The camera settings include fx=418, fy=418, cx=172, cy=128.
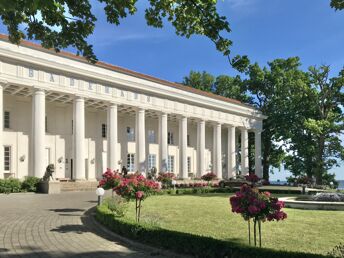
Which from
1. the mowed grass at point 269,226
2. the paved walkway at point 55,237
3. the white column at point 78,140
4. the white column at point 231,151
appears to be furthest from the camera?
the white column at point 231,151

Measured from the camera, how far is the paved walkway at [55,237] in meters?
10.2

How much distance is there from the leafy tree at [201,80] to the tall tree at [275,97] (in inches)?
452

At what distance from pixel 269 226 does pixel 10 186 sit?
64.2 feet

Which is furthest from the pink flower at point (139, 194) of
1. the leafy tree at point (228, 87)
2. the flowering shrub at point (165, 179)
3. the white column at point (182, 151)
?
the leafy tree at point (228, 87)

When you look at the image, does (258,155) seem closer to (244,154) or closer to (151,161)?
(244,154)

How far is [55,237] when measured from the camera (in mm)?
11992

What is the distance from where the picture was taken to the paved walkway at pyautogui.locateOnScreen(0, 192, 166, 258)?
10.2 m

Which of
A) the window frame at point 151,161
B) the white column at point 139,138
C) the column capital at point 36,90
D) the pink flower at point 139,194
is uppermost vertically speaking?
the column capital at point 36,90

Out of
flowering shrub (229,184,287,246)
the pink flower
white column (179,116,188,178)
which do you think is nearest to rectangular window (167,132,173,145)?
white column (179,116,188,178)

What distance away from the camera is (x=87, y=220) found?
15.7m

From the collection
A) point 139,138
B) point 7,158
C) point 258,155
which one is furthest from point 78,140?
point 258,155

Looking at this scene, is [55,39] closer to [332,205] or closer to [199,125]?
[332,205]

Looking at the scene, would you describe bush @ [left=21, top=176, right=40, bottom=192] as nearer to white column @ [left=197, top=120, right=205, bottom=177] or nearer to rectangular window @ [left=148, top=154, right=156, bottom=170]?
rectangular window @ [left=148, top=154, right=156, bottom=170]

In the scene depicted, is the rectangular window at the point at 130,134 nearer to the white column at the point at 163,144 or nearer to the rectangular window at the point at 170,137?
the white column at the point at 163,144
